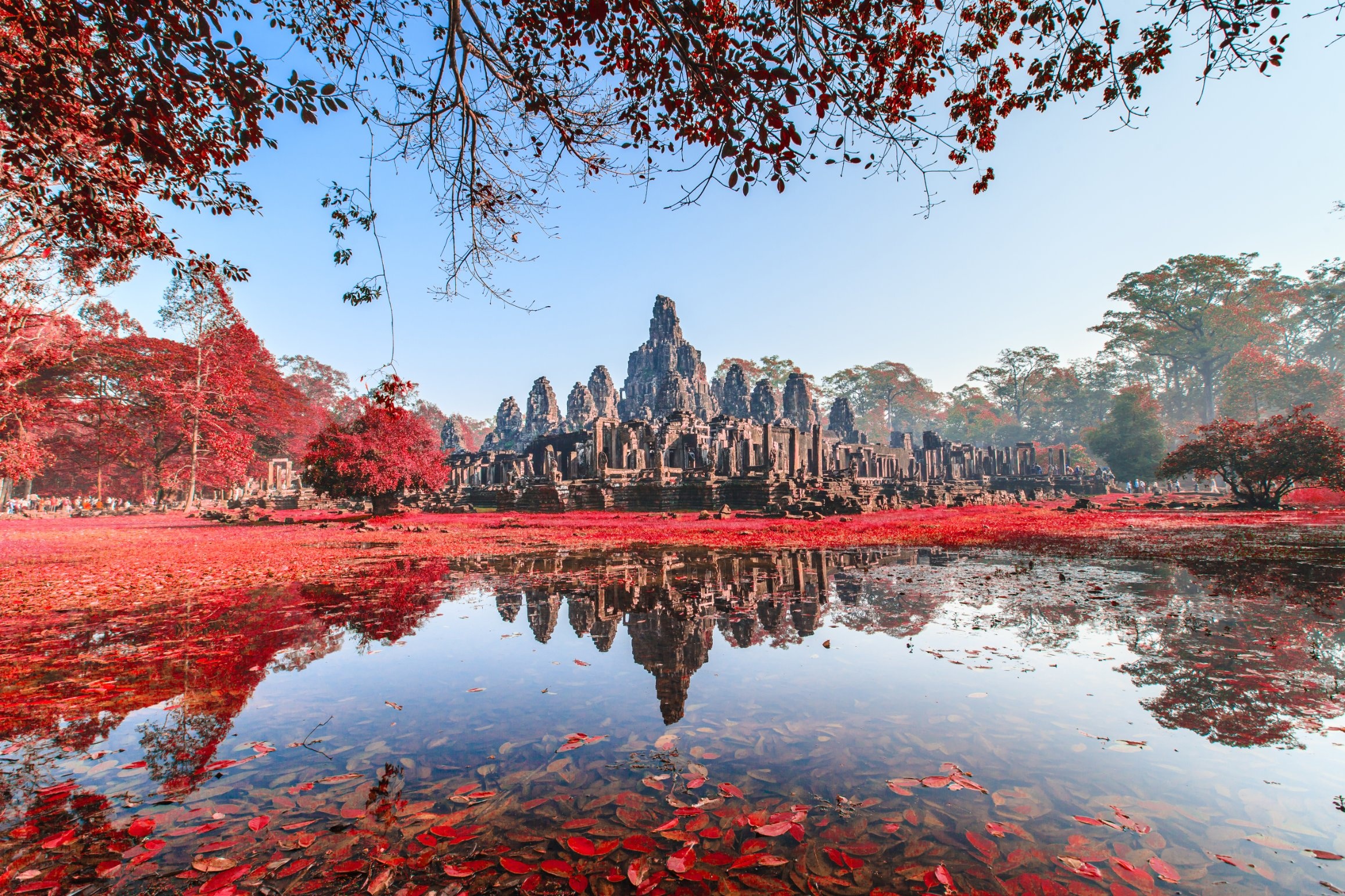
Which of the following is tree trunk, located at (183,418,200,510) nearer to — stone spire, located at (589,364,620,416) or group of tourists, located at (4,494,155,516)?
group of tourists, located at (4,494,155,516)

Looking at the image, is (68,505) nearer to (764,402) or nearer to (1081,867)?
(1081,867)

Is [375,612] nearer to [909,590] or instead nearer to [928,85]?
[909,590]

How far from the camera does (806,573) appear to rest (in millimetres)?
8109

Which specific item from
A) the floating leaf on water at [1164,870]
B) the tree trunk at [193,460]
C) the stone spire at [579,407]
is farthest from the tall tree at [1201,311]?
the tree trunk at [193,460]

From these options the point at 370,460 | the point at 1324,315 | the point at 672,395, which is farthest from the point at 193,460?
the point at 1324,315

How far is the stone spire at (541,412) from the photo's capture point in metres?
64.9

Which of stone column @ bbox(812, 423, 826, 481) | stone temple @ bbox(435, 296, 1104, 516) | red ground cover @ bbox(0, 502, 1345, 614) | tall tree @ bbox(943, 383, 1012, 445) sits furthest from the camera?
tall tree @ bbox(943, 383, 1012, 445)

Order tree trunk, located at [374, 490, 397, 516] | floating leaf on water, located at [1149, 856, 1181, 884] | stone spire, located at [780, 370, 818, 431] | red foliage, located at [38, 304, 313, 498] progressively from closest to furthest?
floating leaf on water, located at [1149, 856, 1181, 884]
tree trunk, located at [374, 490, 397, 516]
red foliage, located at [38, 304, 313, 498]
stone spire, located at [780, 370, 818, 431]

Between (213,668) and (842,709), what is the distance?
4632 mm

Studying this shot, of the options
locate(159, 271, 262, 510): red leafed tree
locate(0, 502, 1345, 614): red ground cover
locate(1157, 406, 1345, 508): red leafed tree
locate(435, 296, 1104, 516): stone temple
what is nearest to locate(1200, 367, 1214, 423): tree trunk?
locate(435, 296, 1104, 516): stone temple

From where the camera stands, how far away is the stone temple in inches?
1012

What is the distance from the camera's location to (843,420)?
200 ft

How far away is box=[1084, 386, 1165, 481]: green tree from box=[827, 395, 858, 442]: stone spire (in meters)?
21.9

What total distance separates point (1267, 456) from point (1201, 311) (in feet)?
172
